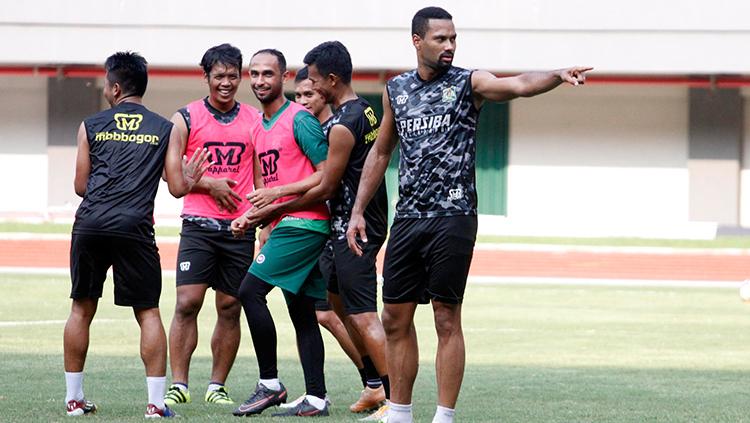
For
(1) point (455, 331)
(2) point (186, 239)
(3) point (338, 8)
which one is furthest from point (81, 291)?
(3) point (338, 8)

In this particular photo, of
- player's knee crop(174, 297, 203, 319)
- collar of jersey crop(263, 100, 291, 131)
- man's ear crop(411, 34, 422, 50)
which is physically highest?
man's ear crop(411, 34, 422, 50)

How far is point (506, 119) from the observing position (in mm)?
39906

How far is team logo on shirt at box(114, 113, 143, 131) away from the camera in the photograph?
8.45 metres

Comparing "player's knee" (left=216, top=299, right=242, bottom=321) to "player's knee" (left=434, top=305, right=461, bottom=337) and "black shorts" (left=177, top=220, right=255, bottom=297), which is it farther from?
"player's knee" (left=434, top=305, right=461, bottom=337)

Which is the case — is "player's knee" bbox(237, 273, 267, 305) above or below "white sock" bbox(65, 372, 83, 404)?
above

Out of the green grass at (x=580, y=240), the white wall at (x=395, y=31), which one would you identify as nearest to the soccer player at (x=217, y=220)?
the green grass at (x=580, y=240)

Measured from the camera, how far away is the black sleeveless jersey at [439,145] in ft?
24.8

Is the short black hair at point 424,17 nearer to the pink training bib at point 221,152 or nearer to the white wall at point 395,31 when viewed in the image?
the pink training bib at point 221,152

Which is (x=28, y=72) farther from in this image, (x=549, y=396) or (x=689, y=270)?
(x=549, y=396)

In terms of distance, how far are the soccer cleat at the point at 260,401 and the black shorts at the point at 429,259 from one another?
4.19 feet

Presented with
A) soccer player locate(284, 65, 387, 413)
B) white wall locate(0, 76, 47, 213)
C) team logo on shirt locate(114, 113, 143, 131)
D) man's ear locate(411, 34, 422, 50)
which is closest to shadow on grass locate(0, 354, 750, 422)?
soccer player locate(284, 65, 387, 413)

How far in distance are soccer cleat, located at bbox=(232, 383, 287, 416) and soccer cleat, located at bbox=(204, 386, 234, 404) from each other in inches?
20.4

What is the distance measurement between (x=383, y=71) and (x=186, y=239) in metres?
29.5

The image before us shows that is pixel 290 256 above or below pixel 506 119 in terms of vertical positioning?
below
